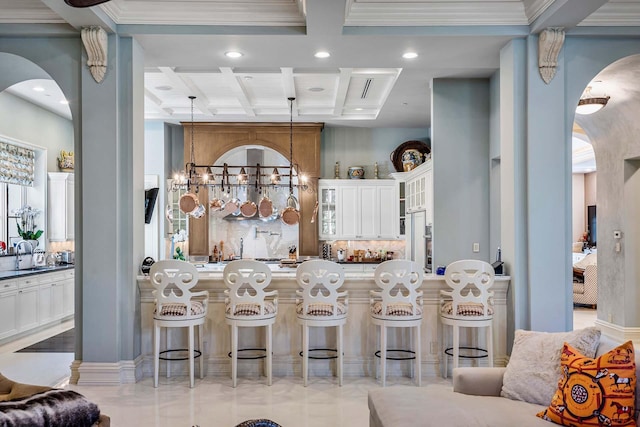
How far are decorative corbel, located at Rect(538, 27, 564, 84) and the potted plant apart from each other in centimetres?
683

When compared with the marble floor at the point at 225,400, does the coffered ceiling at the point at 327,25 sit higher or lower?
higher

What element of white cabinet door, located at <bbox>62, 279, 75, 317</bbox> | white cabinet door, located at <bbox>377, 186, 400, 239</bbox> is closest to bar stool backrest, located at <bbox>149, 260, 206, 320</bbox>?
white cabinet door, located at <bbox>62, 279, 75, 317</bbox>

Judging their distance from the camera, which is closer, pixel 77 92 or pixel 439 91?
pixel 77 92

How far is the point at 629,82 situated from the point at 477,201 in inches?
76.7

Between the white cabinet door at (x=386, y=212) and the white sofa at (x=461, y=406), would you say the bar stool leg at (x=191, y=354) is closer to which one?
the white sofa at (x=461, y=406)

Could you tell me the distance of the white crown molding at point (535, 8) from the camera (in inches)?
161

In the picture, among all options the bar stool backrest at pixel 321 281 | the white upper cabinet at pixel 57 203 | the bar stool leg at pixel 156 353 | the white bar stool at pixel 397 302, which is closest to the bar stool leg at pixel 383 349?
the white bar stool at pixel 397 302

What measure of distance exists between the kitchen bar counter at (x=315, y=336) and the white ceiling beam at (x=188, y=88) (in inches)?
103

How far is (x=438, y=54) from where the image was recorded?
493cm

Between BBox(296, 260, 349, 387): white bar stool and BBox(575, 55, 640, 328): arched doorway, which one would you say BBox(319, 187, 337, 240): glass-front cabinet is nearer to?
BBox(575, 55, 640, 328): arched doorway

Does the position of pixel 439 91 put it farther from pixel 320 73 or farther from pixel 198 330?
pixel 198 330

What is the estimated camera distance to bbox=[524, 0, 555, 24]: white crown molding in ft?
13.5

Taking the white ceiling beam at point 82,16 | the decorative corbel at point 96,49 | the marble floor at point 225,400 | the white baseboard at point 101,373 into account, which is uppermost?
the white ceiling beam at point 82,16

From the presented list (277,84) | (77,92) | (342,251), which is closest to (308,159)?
(342,251)
